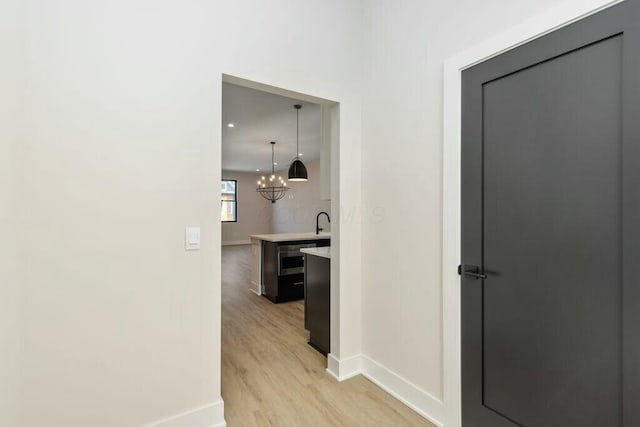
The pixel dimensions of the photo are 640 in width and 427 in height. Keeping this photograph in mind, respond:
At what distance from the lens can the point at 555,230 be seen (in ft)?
4.62

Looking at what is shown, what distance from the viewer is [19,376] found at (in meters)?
1.41

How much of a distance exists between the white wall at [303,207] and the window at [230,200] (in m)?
1.64

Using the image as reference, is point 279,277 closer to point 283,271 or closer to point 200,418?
point 283,271

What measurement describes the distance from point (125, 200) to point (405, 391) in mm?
2123

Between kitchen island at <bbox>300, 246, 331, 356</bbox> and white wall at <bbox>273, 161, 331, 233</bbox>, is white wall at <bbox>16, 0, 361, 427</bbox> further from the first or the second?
white wall at <bbox>273, 161, 331, 233</bbox>

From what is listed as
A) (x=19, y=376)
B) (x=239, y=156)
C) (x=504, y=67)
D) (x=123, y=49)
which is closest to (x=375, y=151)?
(x=504, y=67)

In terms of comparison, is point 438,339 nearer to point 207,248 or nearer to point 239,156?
point 207,248

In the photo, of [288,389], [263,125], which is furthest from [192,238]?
[263,125]

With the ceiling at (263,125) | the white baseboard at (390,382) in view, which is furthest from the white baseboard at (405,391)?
the ceiling at (263,125)

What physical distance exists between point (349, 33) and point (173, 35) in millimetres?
1381

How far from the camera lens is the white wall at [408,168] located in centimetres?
191

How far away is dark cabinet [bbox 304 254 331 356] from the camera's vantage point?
2.78 metres

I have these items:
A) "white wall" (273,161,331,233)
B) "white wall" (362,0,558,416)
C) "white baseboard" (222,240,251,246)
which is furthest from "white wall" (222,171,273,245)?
"white wall" (362,0,558,416)

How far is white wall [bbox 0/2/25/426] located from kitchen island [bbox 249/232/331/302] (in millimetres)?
3099
